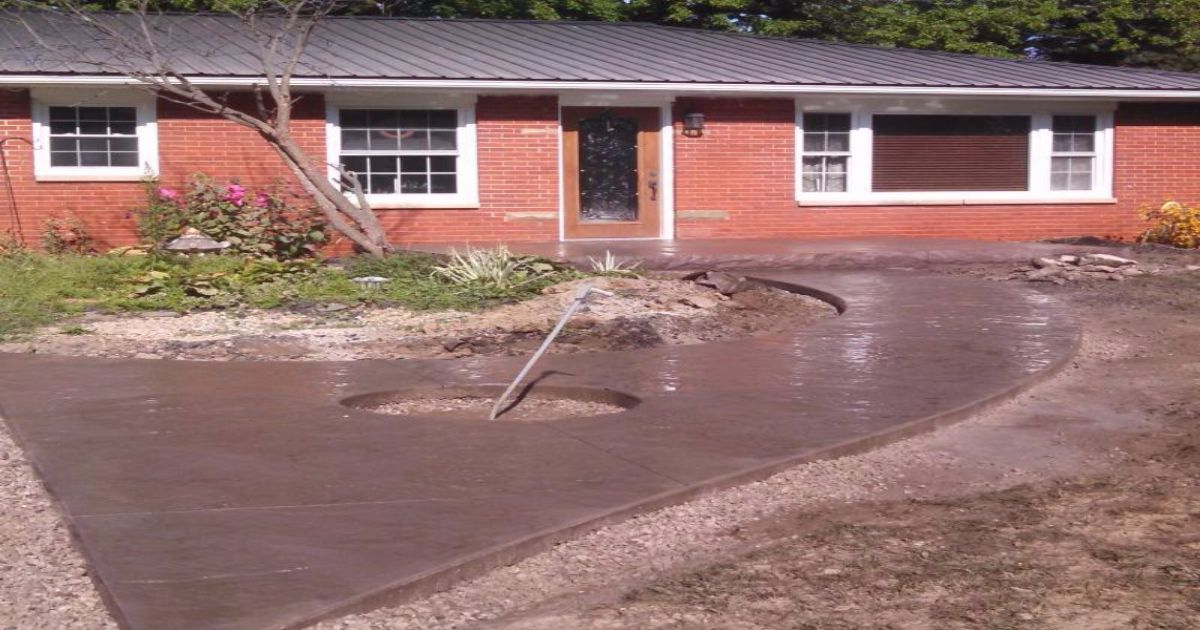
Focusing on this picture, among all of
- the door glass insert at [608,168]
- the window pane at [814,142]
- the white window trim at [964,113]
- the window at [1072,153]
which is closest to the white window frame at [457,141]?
the door glass insert at [608,168]

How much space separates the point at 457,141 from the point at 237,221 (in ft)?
12.5

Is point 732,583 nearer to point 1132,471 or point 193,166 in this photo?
point 1132,471

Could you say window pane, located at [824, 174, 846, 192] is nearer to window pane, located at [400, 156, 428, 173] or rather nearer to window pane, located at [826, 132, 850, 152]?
window pane, located at [826, 132, 850, 152]

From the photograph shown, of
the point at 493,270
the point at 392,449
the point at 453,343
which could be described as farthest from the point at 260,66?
the point at 392,449

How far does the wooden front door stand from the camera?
18.4 metres

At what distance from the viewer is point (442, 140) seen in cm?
1780

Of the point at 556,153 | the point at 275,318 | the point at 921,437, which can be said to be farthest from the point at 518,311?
the point at 556,153

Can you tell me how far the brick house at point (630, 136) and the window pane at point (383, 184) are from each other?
3 cm

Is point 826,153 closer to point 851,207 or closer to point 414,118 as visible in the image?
point 851,207

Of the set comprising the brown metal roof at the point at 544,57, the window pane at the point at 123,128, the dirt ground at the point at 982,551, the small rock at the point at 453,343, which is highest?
the brown metal roof at the point at 544,57

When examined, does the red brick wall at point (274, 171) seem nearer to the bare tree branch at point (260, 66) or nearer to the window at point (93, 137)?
the window at point (93, 137)

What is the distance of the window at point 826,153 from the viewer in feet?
63.1

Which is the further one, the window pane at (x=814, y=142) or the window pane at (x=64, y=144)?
the window pane at (x=814, y=142)

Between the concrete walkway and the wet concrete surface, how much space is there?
4701 mm
